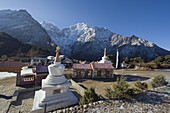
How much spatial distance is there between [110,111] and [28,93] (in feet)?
→ 30.7

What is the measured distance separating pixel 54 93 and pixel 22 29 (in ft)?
340

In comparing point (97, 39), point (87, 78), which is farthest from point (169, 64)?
point (97, 39)

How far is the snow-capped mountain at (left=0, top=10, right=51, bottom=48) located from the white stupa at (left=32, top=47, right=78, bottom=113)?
81614 mm

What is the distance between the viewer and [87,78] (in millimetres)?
20312

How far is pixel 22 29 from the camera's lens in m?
99.1

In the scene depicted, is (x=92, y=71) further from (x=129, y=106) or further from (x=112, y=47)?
(x=112, y=47)

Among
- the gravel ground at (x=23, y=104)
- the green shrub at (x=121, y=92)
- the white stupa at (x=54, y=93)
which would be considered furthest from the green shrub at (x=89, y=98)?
the gravel ground at (x=23, y=104)

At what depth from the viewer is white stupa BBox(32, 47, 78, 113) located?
9.32m

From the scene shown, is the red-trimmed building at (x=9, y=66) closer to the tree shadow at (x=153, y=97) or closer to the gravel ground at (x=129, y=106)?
the gravel ground at (x=129, y=106)

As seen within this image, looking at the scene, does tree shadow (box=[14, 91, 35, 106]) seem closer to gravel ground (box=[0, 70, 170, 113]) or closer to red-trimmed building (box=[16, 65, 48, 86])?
gravel ground (box=[0, 70, 170, 113])

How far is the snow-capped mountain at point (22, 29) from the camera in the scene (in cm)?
9088

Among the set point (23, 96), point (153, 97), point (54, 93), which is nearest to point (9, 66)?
point (23, 96)

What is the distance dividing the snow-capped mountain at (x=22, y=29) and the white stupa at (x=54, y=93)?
81.6 meters

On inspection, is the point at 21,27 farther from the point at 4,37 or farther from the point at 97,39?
the point at 97,39
